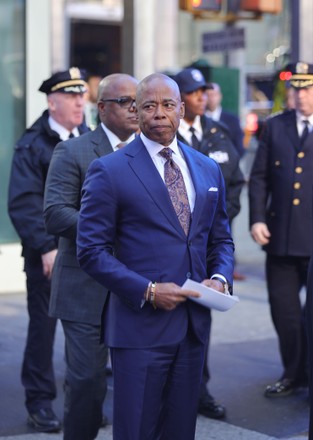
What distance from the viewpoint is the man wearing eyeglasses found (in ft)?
18.2

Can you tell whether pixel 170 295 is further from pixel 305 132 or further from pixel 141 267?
pixel 305 132

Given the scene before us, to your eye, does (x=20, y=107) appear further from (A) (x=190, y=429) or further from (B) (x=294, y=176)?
(A) (x=190, y=429)

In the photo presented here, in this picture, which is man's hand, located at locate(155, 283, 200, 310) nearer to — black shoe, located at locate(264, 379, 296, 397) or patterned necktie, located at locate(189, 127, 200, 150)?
patterned necktie, located at locate(189, 127, 200, 150)

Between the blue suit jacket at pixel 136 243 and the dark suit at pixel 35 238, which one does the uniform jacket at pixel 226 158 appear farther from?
the blue suit jacket at pixel 136 243

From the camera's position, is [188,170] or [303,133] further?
[303,133]

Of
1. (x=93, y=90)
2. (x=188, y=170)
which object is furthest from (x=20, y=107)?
(x=188, y=170)

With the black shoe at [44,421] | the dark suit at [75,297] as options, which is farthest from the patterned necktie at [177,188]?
the black shoe at [44,421]

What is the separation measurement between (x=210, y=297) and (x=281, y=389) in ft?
10.9

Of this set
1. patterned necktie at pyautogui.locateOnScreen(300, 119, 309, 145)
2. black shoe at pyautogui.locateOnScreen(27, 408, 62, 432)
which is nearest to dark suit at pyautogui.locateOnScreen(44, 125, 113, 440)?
black shoe at pyautogui.locateOnScreen(27, 408, 62, 432)

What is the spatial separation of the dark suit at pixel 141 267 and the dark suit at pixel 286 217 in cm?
302

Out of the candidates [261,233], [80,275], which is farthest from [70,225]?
[261,233]

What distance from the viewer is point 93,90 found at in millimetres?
15562

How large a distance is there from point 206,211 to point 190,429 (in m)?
0.90

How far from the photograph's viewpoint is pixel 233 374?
816 centimetres
